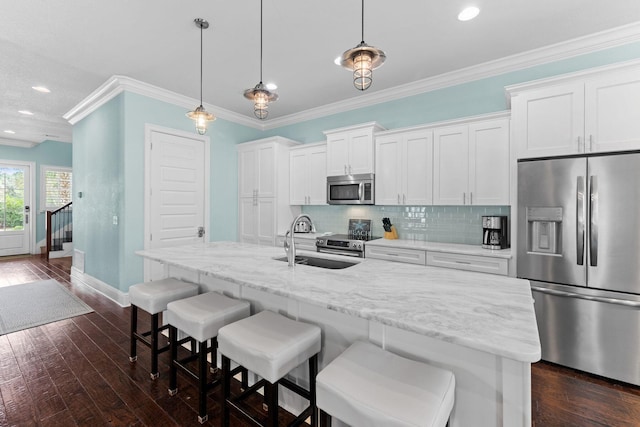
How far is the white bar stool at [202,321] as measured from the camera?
1800 mm

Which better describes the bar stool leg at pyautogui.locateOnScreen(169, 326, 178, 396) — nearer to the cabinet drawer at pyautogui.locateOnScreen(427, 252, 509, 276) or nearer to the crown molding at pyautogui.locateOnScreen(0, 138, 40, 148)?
the cabinet drawer at pyautogui.locateOnScreen(427, 252, 509, 276)

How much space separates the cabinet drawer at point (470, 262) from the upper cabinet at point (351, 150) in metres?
1.40

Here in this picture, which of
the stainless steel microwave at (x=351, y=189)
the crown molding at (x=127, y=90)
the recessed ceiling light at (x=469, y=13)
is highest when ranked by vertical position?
the recessed ceiling light at (x=469, y=13)

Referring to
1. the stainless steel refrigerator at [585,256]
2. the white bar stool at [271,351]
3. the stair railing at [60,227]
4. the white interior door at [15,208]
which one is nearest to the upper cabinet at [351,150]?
the stainless steel refrigerator at [585,256]

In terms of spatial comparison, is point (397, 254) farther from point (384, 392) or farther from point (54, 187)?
point (54, 187)

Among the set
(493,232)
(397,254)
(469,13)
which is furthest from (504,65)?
(397,254)

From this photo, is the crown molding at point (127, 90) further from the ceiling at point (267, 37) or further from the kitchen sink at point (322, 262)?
the kitchen sink at point (322, 262)

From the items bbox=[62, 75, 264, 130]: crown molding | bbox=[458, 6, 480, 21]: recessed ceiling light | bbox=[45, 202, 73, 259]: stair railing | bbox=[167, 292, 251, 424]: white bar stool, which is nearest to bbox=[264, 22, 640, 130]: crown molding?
bbox=[458, 6, 480, 21]: recessed ceiling light

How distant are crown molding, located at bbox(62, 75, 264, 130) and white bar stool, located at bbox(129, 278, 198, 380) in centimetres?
274

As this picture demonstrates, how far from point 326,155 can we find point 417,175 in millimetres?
1417

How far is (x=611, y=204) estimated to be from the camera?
2.28 metres

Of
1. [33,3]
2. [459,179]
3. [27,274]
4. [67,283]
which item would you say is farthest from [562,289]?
[27,274]

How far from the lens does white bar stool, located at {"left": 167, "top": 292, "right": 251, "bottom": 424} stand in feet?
5.90

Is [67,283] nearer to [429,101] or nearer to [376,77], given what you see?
[376,77]
